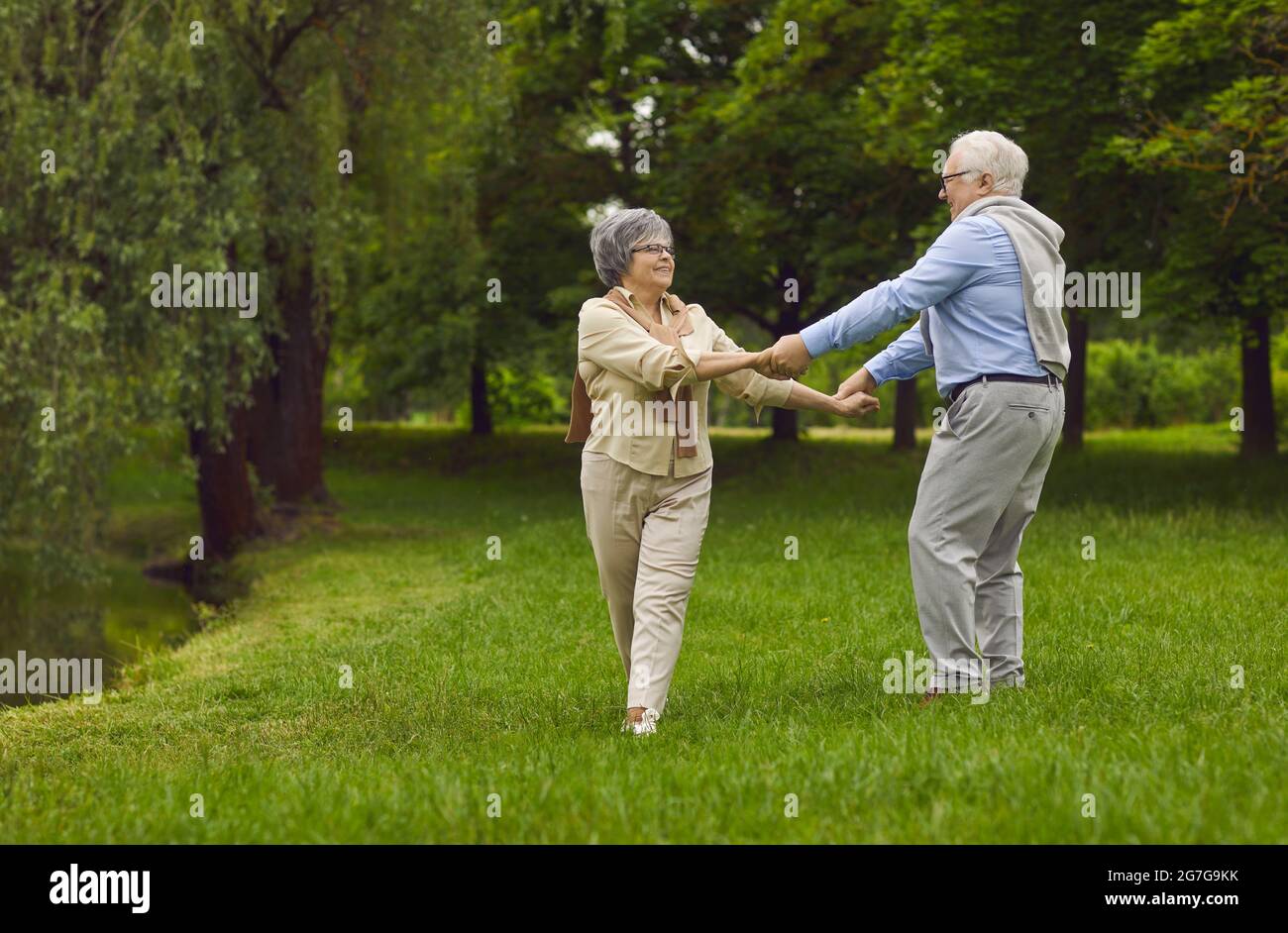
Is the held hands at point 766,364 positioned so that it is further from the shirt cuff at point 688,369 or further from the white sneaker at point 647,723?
the white sneaker at point 647,723

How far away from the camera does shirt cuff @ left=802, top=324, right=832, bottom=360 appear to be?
6.05m

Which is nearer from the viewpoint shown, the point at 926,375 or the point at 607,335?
the point at 607,335

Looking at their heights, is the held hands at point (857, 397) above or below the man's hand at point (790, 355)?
below

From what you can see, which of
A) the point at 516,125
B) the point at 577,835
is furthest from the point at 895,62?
the point at 577,835

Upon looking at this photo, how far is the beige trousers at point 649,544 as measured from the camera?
5.89 meters

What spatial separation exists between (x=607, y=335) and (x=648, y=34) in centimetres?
1921

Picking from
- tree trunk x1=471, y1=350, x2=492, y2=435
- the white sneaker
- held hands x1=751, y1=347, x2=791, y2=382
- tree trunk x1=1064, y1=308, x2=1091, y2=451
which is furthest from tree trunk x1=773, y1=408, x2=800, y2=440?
the white sneaker

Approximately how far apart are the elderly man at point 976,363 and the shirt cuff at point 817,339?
12 mm

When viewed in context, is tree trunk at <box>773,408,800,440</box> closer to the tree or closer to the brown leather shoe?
the tree

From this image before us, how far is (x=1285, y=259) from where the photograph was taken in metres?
14.6

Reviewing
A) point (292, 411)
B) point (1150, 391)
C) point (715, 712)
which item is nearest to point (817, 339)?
point (715, 712)

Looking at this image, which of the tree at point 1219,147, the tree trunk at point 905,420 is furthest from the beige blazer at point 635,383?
Answer: the tree trunk at point 905,420

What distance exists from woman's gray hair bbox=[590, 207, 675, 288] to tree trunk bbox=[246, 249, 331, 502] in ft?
48.6

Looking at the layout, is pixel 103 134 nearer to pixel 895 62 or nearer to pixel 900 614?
pixel 900 614
